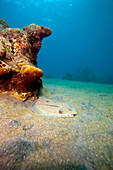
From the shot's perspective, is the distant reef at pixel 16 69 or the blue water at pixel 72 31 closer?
the distant reef at pixel 16 69

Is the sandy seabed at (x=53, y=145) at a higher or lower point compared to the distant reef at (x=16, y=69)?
lower

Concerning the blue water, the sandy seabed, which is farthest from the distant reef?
the blue water

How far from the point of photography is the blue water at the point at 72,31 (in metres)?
32.1

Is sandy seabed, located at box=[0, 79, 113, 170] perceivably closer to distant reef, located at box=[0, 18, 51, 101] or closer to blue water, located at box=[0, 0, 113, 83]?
distant reef, located at box=[0, 18, 51, 101]

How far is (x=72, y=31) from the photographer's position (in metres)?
86.5

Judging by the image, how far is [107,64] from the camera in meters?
113

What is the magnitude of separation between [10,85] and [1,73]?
0.52 meters

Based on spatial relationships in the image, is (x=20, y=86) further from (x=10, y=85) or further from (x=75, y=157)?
(x=75, y=157)

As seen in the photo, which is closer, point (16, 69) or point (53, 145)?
point (53, 145)

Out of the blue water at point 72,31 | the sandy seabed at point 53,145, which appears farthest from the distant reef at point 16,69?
the blue water at point 72,31

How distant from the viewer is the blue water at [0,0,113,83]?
105 feet

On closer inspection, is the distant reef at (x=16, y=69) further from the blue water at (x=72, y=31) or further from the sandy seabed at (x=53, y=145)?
the blue water at (x=72, y=31)

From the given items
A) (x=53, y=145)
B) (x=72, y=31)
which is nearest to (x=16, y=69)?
(x=53, y=145)

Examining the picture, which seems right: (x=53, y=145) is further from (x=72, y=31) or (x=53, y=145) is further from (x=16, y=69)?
(x=72, y=31)
